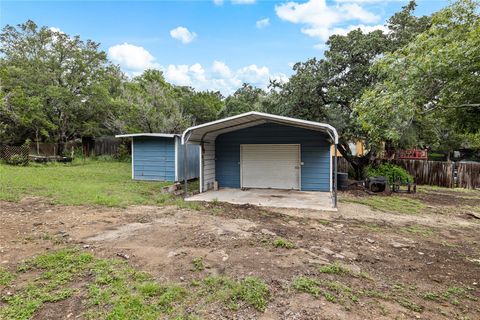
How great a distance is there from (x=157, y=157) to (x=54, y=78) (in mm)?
10186

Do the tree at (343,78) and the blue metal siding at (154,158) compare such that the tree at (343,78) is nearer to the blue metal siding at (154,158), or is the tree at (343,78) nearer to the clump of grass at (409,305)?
the blue metal siding at (154,158)

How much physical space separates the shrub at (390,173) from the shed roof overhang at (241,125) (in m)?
3.76

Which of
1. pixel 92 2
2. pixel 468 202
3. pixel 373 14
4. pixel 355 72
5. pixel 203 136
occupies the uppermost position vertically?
pixel 92 2

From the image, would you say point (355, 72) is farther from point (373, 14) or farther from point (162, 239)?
point (162, 239)

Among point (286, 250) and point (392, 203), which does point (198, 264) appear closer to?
point (286, 250)

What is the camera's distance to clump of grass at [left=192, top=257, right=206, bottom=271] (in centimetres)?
310

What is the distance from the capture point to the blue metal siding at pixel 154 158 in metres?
10.0

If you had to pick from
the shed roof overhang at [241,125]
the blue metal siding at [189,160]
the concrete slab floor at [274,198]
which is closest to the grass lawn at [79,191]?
the blue metal siding at [189,160]

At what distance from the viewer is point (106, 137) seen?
714 inches

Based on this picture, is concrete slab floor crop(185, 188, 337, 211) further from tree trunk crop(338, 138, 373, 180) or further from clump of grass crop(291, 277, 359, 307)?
clump of grass crop(291, 277, 359, 307)

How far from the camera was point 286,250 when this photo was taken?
12.2 feet

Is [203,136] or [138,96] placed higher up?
[138,96]

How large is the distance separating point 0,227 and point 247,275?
4.10m

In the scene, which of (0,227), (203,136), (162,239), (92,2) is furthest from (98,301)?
(92,2)
